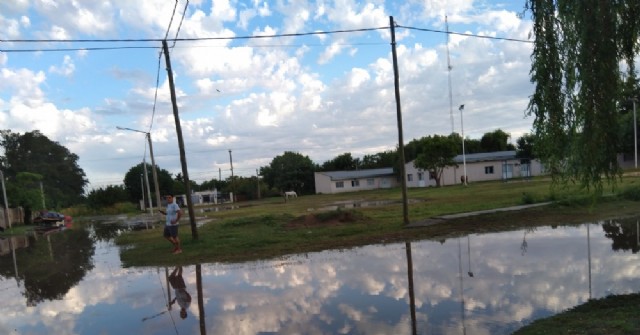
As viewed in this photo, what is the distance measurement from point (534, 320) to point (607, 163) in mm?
2526

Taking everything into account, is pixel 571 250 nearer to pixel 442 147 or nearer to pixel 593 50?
pixel 593 50

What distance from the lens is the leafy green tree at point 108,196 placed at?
76.2 metres

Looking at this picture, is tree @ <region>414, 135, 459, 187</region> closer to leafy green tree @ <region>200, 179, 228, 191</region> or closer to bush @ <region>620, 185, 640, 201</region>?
bush @ <region>620, 185, 640, 201</region>

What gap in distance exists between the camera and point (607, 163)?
6977 millimetres

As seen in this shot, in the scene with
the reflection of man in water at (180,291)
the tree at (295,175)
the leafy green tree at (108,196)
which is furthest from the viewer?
the tree at (295,175)

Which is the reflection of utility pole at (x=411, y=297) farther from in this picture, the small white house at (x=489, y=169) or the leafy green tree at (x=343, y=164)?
the leafy green tree at (x=343, y=164)

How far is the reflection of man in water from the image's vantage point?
27.0 feet

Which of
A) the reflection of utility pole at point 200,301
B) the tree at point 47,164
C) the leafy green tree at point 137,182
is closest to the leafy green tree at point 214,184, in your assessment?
the leafy green tree at point 137,182

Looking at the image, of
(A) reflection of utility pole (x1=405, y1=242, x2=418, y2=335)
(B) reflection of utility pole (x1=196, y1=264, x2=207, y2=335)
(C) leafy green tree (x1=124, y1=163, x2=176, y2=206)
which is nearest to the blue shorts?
(B) reflection of utility pole (x1=196, y1=264, x2=207, y2=335)

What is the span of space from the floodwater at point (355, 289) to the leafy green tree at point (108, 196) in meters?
67.4

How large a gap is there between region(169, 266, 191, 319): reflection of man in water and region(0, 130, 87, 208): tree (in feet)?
245

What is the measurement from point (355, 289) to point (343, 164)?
284 ft

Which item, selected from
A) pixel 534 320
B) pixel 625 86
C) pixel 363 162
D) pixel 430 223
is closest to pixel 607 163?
pixel 625 86

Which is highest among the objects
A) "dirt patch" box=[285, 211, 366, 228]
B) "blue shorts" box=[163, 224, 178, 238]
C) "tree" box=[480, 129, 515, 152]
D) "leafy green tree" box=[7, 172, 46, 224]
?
"tree" box=[480, 129, 515, 152]
